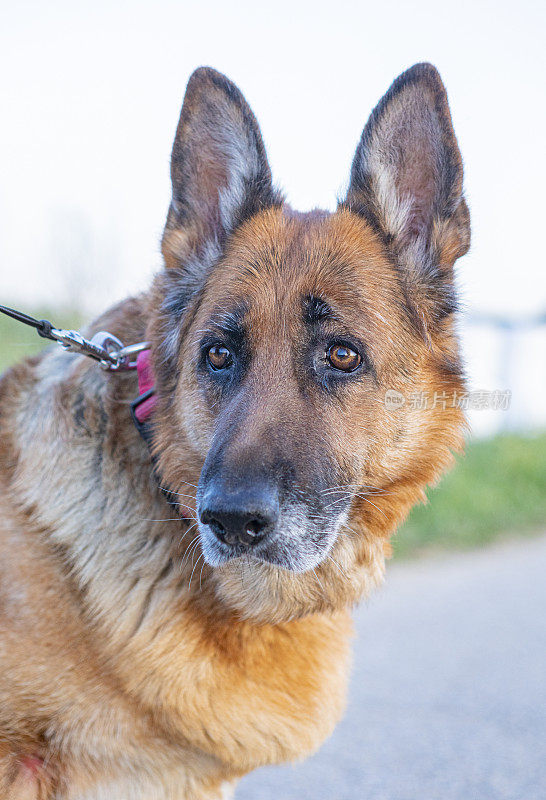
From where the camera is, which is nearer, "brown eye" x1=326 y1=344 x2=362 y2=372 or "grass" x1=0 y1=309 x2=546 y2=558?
"brown eye" x1=326 y1=344 x2=362 y2=372

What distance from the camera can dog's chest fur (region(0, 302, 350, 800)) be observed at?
2.34 meters

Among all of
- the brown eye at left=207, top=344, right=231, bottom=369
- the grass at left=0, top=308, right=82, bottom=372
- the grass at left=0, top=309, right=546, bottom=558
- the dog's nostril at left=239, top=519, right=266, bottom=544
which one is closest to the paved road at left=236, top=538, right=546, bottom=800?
the grass at left=0, top=309, right=546, bottom=558

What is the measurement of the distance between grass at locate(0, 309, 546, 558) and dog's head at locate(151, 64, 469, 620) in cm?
341

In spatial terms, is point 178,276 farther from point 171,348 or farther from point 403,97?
point 403,97

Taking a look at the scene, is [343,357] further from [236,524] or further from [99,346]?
[99,346]

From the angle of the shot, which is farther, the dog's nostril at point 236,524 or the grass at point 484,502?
the grass at point 484,502

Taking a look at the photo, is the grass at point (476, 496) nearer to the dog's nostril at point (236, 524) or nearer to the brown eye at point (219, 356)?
the brown eye at point (219, 356)

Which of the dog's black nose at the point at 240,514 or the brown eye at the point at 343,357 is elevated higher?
the brown eye at the point at 343,357

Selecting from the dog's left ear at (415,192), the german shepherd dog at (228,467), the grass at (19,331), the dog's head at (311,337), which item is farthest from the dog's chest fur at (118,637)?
the grass at (19,331)

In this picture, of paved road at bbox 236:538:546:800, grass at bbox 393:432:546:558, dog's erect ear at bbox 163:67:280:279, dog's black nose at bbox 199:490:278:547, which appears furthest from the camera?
grass at bbox 393:432:546:558

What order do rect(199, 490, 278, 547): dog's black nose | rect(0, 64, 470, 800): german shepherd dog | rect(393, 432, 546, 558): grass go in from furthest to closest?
1. rect(393, 432, 546, 558): grass
2. rect(0, 64, 470, 800): german shepherd dog
3. rect(199, 490, 278, 547): dog's black nose

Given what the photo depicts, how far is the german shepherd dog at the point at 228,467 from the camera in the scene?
234 centimetres

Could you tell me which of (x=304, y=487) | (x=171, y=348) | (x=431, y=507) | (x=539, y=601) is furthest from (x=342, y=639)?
(x=431, y=507)

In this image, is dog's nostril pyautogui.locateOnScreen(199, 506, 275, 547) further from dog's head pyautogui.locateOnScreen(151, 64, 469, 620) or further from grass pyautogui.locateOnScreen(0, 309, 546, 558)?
grass pyautogui.locateOnScreen(0, 309, 546, 558)
